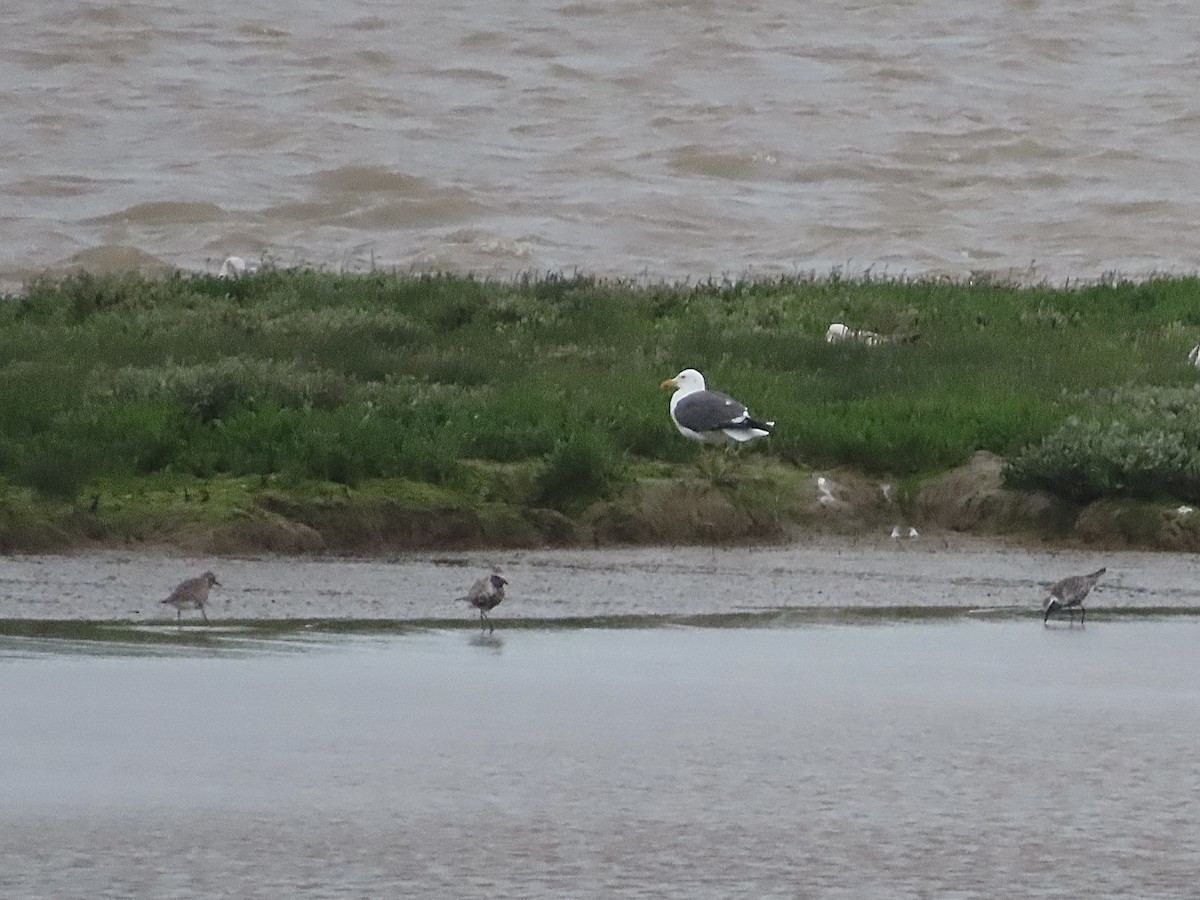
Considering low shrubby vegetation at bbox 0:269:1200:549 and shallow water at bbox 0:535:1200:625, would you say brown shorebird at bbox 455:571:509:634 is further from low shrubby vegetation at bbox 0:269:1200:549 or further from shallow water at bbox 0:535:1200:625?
low shrubby vegetation at bbox 0:269:1200:549

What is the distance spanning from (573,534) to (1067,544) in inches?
118

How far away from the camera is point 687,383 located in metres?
16.7

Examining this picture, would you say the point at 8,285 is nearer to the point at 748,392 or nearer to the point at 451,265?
the point at 451,265

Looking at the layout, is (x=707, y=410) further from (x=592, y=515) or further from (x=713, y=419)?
(x=592, y=515)

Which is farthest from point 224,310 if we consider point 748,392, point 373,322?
point 748,392

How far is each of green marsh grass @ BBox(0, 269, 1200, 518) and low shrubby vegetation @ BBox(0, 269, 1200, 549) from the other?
3 centimetres

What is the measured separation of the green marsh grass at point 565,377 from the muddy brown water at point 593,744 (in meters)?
2.28

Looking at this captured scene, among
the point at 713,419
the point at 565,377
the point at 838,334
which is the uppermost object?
the point at 838,334

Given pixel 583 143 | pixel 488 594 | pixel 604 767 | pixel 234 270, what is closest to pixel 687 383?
pixel 488 594

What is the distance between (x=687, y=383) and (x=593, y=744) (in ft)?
26.8

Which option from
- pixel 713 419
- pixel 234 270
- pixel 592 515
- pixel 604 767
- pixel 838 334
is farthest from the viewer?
pixel 234 270

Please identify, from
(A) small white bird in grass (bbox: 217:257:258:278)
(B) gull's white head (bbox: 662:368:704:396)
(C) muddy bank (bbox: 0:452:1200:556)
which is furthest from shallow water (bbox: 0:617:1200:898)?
(A) small white bird in grass (bbox: 217:257:258:278)

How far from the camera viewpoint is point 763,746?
8719 millimetres

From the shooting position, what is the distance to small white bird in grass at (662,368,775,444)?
15.9 metres
